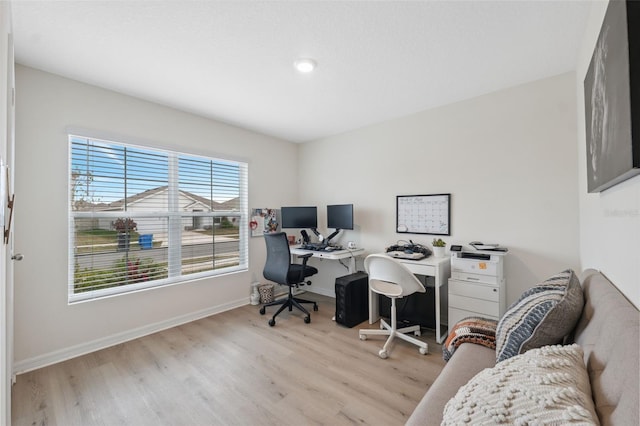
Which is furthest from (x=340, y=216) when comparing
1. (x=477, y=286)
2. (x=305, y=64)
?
(x=305, y=64)

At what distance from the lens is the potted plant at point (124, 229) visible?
2.62 metres

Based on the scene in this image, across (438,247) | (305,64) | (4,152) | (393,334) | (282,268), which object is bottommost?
(393,334)

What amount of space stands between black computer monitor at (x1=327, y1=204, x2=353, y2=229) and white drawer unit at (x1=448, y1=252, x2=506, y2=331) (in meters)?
1.34

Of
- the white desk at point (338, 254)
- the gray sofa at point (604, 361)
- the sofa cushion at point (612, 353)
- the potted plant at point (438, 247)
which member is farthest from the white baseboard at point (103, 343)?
the sofa cushion at point (612, 353)

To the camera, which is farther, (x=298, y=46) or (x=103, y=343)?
(x=103, y=343)

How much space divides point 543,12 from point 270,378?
118 inches

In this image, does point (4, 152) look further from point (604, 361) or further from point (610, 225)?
point (610, 225)

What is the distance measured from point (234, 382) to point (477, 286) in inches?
83.8

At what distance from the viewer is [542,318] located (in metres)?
1.05

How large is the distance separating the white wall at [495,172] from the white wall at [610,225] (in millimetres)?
233

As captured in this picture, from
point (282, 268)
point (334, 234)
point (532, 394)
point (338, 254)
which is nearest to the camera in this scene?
point (532, 394)

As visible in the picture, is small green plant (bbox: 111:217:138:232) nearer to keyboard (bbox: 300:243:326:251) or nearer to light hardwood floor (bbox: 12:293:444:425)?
light hardwood floor (bbox: 12:293:444:425)

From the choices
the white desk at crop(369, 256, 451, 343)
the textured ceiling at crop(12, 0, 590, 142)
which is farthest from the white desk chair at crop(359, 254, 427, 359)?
the textured ceiling at crop(12, 0, 590, 142)

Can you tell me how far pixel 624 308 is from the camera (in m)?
0.85
